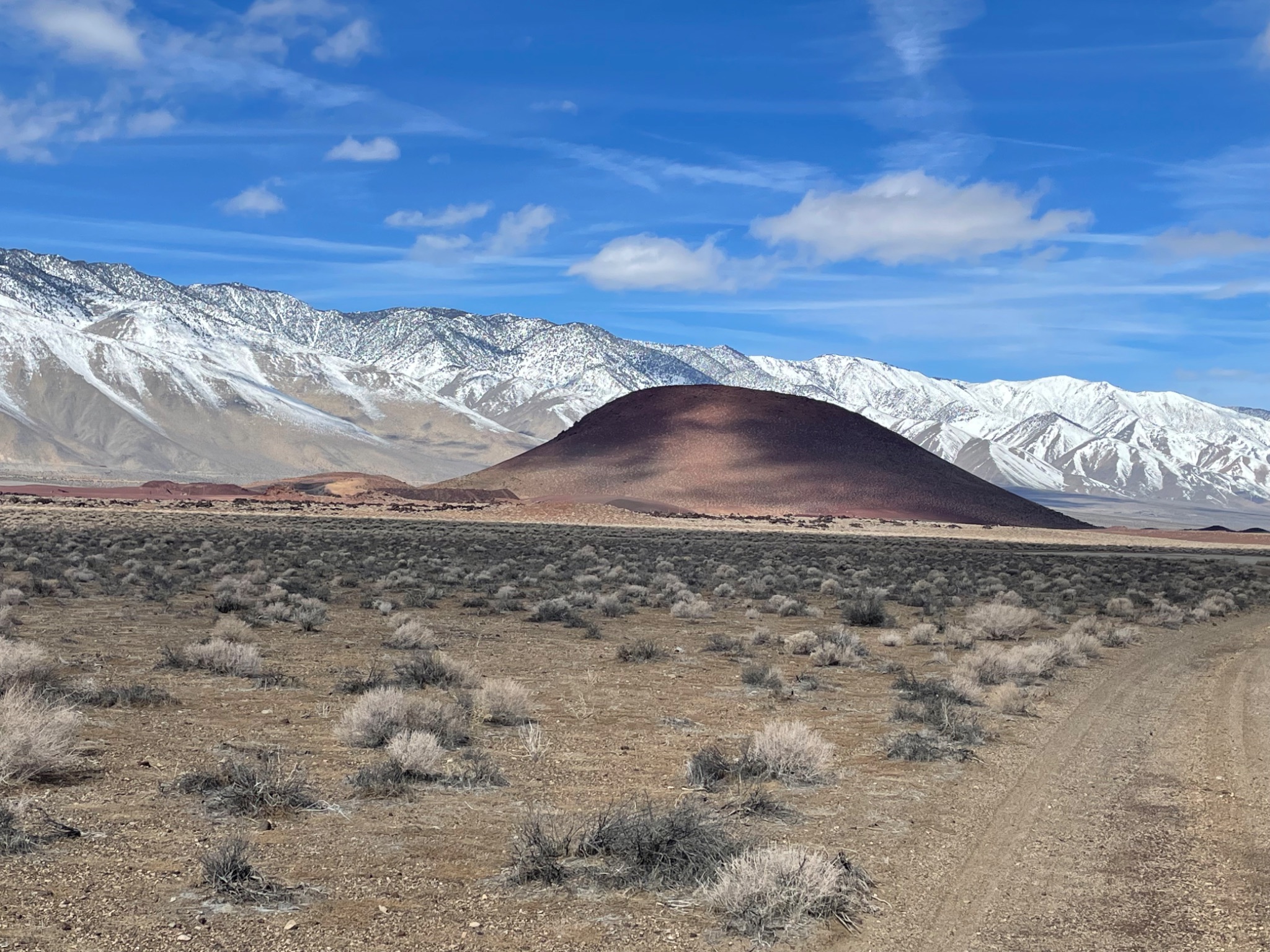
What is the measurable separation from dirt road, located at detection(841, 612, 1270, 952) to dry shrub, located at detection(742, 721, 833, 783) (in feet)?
3.48

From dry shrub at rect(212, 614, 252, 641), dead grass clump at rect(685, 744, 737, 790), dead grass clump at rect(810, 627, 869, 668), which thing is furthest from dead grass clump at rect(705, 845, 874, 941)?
dry shrub at rect(212, 614, 252, 641)

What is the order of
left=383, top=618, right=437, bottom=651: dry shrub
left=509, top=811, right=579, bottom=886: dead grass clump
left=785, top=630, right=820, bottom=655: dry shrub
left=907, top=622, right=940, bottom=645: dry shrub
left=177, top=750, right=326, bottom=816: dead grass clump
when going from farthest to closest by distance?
left=907, top=622, right=940, bottom=645: dry shrub, left=785, top=630, right=820, bottom=655: dry shrub, left=383, top=618, right=437, bottom=651: dry shrub, left=177, top=750, right=326, bottom=816: dead grass clump, left=509, top=811, right=579, bottom=886: dead grass clump

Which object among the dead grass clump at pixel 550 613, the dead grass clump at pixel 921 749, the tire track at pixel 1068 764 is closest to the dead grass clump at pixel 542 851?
the tire track at pixel 1068 764

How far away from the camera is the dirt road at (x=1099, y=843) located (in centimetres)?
675

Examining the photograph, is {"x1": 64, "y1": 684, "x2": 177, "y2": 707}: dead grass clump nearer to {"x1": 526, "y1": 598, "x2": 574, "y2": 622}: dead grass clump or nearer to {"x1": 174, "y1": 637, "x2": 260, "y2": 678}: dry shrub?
{"x1": 174, "y1": 637, "x2": 260, "y2": 678}: dry shrub

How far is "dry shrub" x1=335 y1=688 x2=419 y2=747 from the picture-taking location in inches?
436

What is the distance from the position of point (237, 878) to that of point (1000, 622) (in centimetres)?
1770

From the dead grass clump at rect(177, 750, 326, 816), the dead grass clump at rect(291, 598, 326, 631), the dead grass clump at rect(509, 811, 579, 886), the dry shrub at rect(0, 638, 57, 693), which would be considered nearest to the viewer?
the dead grass clump at rect(509, 811, 579, 886)

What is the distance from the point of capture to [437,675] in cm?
1449

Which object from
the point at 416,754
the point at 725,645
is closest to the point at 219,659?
the point at 416,754

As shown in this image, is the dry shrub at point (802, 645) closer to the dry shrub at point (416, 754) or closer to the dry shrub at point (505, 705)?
the dry shrub at point (505, 705)

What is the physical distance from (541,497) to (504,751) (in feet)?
298

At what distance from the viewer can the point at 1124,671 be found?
1761 centimetres

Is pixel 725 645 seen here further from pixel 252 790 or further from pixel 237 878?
pixel 237 878
